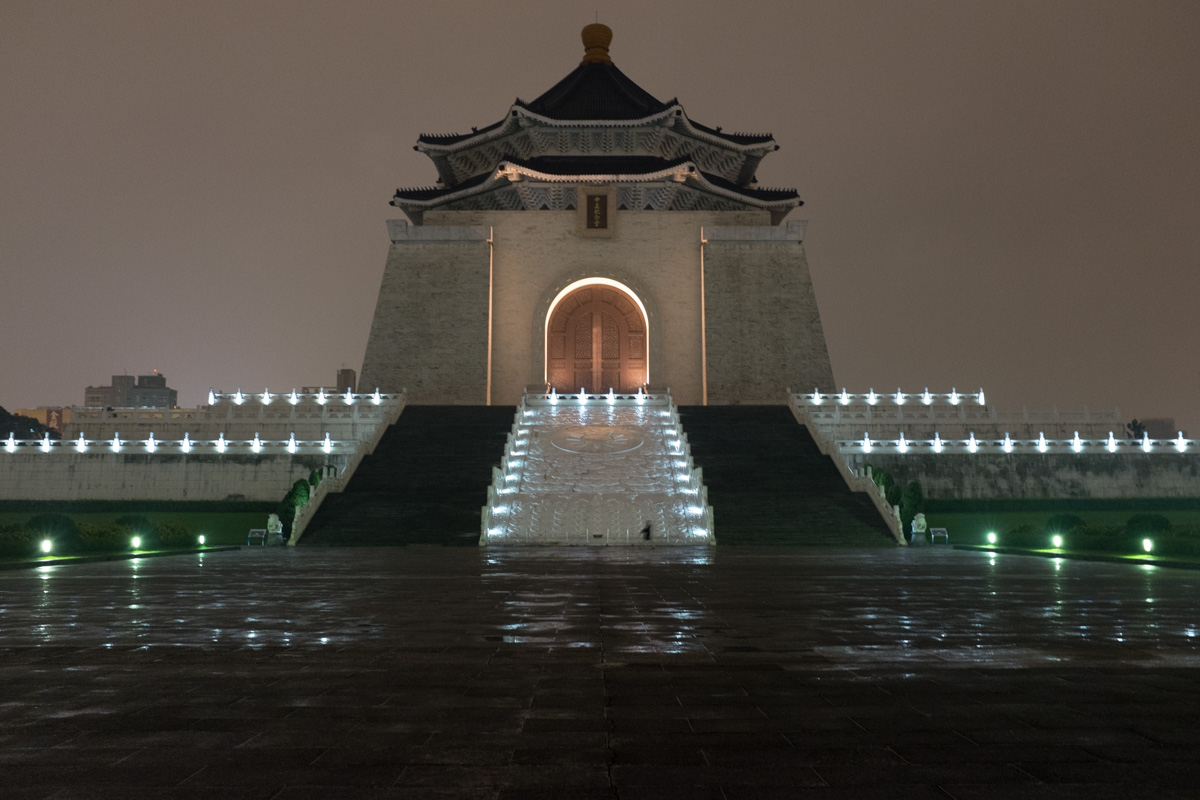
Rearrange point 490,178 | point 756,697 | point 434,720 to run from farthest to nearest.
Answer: point 490,178 → point 756,697 → point 434,720

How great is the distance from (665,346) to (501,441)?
45.6 feet

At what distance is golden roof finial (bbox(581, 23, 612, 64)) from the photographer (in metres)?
40.4

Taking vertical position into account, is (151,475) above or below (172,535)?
above

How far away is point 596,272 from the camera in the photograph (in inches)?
1442

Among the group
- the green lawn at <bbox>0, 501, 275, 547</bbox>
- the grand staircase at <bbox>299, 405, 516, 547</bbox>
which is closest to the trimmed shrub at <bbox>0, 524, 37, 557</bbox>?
the grand staircase at <bbox>299, 405, 516, 547</bbox>

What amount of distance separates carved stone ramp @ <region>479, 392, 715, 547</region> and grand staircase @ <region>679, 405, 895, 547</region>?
2.03 feet

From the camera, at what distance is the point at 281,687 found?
446 centimetres

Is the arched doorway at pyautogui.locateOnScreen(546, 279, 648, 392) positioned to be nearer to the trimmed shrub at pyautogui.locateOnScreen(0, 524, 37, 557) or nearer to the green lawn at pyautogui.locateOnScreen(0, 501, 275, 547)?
the green lawn at pyautogui.locateOnScreen(0, 501, 275, 547)

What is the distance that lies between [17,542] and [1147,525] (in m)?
18.0

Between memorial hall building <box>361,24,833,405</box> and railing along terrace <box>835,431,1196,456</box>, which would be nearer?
railing along terrace <box>835,431,1196,456</box>

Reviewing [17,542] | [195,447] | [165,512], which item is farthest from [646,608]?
[195,447]

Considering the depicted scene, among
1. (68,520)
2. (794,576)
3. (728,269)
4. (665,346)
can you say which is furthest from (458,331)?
(794,576)

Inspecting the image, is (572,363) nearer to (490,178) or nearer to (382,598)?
(490,178)

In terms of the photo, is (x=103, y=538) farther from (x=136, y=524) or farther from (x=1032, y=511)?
(x=1032, y=511)
